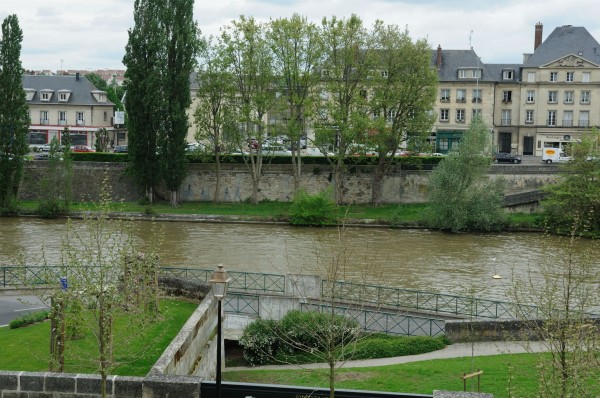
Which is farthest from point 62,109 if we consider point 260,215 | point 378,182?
point 378,182

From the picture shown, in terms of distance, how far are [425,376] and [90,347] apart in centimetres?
680

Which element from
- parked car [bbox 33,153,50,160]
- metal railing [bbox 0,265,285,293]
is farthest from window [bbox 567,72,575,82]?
metal railing [bbox 0,265,285,293]

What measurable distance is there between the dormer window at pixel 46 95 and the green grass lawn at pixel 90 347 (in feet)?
177

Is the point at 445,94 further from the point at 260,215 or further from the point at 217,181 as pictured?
the point at 260,215

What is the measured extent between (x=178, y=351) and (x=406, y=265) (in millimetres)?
21855

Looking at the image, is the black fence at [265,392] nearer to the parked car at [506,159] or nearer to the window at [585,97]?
the parked car at [506,159]

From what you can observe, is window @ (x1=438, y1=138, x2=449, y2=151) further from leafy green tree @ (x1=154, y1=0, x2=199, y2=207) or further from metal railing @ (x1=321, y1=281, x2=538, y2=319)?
metal railing @ (x1=321, y1=281, x2=538, y2=319)

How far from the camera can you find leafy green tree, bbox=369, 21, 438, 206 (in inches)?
1917

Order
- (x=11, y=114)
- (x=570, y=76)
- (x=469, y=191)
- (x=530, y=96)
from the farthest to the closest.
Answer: (x=530, y=96) < (x=570, y=76) < (x=11, y=114) < (x=469, y=191)

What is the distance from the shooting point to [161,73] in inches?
1826

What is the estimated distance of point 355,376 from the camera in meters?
16.5

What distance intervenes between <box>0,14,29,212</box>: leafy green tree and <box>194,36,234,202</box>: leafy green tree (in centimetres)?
1027

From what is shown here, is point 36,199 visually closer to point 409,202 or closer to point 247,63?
point 247,63

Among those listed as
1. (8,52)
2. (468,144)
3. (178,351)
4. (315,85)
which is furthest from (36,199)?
(178,351)
